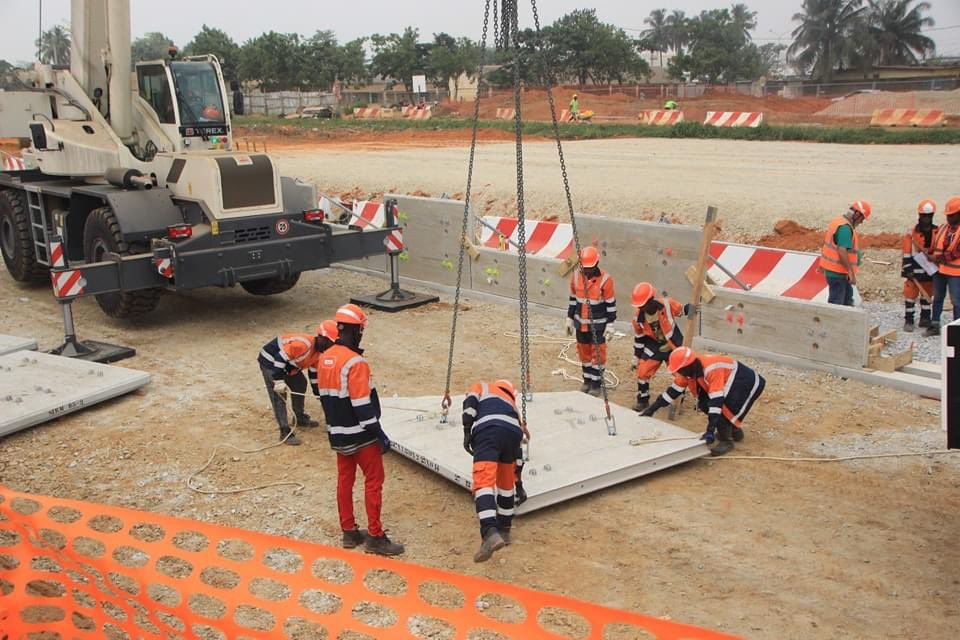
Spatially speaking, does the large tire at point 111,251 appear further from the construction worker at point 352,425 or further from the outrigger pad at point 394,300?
the construction worker at point 352,425

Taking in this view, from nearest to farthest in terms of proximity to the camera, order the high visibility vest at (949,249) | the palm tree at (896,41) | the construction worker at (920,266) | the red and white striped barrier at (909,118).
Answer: the high visibility vest at (949,249), the construction worker at (920,266), the red and white striped barrier at (909,118), the palm tree at (896,41)

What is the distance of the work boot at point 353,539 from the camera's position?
638cm

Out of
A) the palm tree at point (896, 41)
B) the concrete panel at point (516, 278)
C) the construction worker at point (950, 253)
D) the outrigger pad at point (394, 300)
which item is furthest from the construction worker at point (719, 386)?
the palm tree at point (896, 41)

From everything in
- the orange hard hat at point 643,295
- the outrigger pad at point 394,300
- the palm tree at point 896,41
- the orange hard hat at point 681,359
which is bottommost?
the outrigger pad at point 394,300

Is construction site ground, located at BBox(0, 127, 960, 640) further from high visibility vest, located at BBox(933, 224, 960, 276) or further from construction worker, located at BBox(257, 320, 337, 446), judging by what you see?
high visibility vest, located at BBox(933, 224, 960, 276)

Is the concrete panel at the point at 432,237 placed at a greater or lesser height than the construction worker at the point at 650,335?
greater

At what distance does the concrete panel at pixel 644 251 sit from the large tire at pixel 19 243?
336 inches

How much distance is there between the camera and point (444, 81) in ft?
246

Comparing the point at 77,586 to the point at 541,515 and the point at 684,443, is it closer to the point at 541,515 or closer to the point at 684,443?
the point at 541,515

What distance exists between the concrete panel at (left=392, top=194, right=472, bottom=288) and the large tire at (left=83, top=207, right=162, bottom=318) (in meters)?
3.93

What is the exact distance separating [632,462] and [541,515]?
90 cm

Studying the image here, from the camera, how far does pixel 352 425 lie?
612cm

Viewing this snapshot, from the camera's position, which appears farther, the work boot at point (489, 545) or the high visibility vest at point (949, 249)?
the high visibility vest at point (949, 249)

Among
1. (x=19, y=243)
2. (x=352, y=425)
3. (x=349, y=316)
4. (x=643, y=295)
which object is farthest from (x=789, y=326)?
(x=19, y=243)
